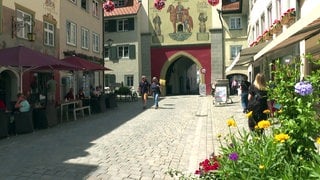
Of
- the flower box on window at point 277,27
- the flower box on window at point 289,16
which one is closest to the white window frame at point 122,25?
the flower box on window at point 277,27

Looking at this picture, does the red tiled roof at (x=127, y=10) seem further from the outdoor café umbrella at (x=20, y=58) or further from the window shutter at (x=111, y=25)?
the outdoor café umbrella at (x=20, y=58)

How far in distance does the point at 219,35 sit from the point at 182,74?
1446 cm

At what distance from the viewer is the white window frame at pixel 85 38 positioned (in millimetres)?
26422

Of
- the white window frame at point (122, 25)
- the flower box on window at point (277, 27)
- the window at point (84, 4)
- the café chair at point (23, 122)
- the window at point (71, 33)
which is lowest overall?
the café chair at point (23, 122)

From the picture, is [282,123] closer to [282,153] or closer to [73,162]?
[282,153]

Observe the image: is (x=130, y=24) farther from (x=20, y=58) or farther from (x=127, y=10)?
(x=20, y=58)

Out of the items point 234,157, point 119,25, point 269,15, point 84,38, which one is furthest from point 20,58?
point 119,25

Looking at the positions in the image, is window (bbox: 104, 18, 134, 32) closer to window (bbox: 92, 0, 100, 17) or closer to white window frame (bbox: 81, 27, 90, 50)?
window (bbox: 92, 0, 100, 17)

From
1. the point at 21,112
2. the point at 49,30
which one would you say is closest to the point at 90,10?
the point at 49,30

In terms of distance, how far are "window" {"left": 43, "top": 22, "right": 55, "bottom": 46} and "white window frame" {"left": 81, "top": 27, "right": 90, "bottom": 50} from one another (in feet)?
16.5

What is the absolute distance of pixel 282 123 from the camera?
4.31 m

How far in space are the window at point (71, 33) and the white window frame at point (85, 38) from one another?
60.5 inches

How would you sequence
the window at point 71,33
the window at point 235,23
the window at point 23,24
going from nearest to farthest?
1. the window at point 23,24
2. the window at point 71,33
3. the window at point 235,23

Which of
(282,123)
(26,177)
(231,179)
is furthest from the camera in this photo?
(26,177)
